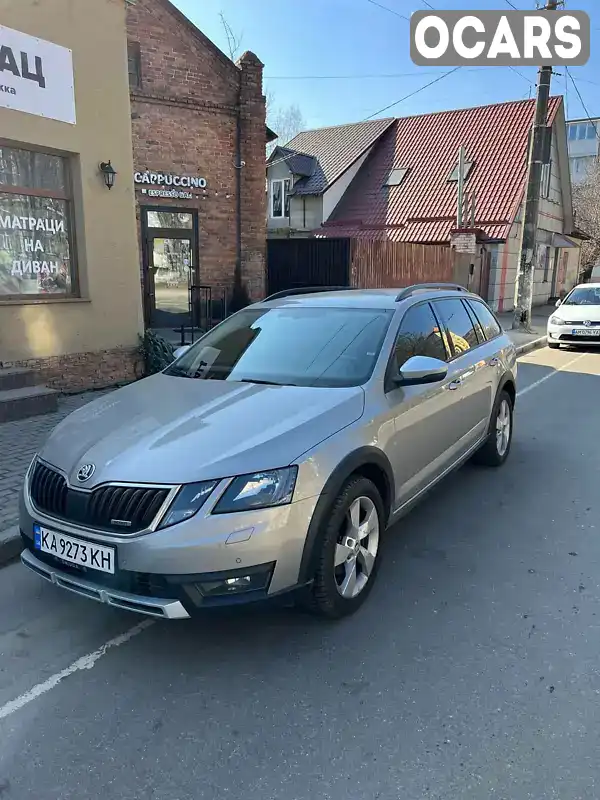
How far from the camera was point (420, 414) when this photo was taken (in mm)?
3953

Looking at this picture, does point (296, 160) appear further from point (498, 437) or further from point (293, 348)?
point (293, 348)

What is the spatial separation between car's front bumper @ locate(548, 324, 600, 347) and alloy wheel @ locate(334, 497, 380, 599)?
11806 millimetres

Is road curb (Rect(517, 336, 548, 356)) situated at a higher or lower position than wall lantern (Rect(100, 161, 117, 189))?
lower

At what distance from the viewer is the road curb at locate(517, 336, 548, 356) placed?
13.9 metres

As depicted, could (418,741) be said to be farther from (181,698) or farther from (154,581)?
(154,581)

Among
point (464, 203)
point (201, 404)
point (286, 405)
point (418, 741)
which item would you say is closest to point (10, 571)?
point (201, 404)

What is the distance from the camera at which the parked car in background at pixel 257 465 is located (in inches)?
107

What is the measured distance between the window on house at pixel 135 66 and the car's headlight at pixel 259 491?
1297cm

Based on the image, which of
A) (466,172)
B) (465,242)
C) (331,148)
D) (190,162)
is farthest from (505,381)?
(331,148)

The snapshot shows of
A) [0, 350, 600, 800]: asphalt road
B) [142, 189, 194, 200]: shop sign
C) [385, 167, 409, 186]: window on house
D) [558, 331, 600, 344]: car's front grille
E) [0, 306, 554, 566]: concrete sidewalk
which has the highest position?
[385, 167, 409, 186]: window on house

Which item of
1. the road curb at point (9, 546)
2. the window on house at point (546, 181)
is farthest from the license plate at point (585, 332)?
the window on house at point (546, 181)

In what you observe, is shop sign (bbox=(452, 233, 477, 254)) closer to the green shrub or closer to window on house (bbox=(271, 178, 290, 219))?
window on house (bbox=(271, 178, 290, 219))

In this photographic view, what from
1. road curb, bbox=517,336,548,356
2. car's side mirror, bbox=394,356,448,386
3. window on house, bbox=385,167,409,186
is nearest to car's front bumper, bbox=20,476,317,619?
car's side mirror, bbox=394,356,448,386

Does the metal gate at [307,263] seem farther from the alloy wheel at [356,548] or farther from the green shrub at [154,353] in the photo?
the alloy wheel at [356,548]
